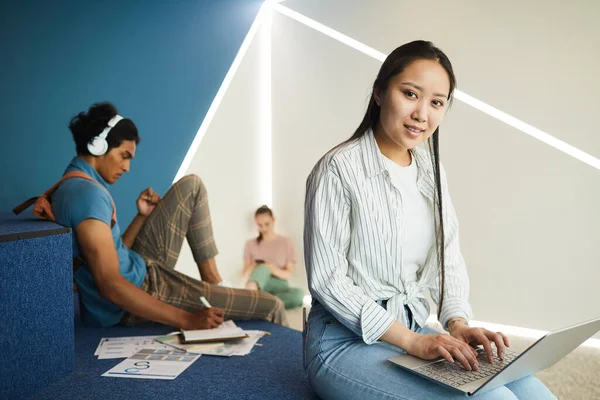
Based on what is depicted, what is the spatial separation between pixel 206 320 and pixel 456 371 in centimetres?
131

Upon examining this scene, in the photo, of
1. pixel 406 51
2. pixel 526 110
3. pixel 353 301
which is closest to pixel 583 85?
pixel 526 110

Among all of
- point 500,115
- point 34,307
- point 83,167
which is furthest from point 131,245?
point 500,115

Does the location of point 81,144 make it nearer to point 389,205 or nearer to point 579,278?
point 389,205

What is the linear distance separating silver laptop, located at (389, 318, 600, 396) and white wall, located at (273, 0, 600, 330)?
7.22 ft

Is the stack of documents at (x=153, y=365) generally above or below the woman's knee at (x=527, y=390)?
below

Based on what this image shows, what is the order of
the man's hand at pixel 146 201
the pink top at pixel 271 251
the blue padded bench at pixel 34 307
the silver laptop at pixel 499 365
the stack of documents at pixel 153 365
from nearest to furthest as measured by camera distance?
the silver laptop at pixel 499 365 → the blue padded bench at pixel 34 307 → the stack of documents at pixel 153 365 → the man's hand at pixel 146 201 → the pink top at pixel 271 251

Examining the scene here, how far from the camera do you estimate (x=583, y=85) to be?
10.3ft

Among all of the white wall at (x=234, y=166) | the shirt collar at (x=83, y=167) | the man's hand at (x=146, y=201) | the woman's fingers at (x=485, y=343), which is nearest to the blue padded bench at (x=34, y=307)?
the shirt collar at (x=83, y=167)

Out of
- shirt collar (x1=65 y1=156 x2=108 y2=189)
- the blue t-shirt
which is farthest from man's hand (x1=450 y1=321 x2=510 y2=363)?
→ shirt collar (x1=65 y1=156 x2=108 y2=189)

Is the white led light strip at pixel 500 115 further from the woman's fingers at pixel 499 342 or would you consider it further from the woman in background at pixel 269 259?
the woman's fingers at pixel 499 342

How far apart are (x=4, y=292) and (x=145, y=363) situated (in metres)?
0.57

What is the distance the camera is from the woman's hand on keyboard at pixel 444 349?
1146 mm

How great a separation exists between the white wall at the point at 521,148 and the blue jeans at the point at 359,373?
2.20 m

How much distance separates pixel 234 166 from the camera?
15.0 ft
